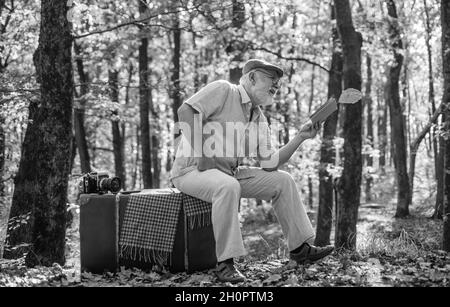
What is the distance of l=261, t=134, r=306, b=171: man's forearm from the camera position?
15.0 feet

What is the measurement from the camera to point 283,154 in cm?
466

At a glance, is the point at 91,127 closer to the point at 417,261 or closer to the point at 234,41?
the point at 234,41

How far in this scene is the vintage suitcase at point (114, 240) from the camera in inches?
182

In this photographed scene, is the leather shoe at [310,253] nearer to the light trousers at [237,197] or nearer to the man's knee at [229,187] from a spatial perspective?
the light trousers at [237,197]

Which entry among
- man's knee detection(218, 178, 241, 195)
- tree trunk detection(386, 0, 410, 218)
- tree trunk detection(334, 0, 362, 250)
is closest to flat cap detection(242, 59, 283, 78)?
man's knee detection(218, 178, 241, 195)

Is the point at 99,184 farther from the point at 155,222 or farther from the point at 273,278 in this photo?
the point at 273,278

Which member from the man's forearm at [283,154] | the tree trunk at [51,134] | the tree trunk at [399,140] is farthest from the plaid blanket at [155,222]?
the tree trunk at [399,140]

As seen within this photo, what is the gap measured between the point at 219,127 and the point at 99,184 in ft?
4.11

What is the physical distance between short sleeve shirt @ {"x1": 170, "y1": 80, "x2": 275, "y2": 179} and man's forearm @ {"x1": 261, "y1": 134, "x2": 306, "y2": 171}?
0.08m

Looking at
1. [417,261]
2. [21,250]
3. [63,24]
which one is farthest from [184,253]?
[21,250]

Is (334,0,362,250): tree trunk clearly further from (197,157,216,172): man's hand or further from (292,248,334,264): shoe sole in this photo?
(197,157,216,172): man's hand

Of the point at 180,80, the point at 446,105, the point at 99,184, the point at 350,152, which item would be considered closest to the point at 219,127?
the point at 99,184

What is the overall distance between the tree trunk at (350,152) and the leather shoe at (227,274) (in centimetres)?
379
